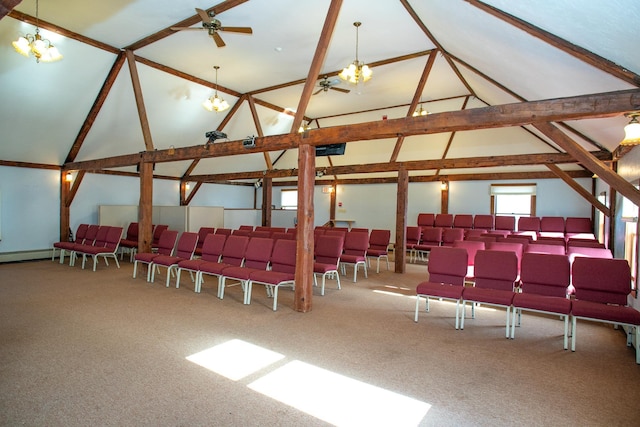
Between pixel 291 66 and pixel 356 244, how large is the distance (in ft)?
14.3

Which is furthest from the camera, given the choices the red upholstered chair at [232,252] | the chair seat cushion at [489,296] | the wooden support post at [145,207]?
the wooden support post at [145,207]

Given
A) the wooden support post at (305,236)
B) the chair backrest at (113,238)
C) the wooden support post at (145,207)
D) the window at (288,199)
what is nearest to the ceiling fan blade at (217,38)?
the wooden support post at (305,236)

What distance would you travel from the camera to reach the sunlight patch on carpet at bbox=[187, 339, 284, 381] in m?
3.27

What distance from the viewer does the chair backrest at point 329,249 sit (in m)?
6.62

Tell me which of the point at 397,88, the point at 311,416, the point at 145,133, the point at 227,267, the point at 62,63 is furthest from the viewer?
the point at 397,88

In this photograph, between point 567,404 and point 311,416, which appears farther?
point 567,404

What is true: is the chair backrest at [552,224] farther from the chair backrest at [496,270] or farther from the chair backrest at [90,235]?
the chair backrest at [90,235]

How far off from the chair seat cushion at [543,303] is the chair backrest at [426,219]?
27.6 ft

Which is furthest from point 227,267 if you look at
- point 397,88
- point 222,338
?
point 397,88

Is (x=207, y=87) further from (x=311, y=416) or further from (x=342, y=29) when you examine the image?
(x=311, y=416)

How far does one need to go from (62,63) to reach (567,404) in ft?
29.9

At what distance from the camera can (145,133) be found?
7449mm

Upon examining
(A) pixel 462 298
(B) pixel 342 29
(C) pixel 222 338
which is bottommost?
(C) pixel 222 338

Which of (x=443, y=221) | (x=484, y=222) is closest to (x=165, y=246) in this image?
(x=443, y=221)
